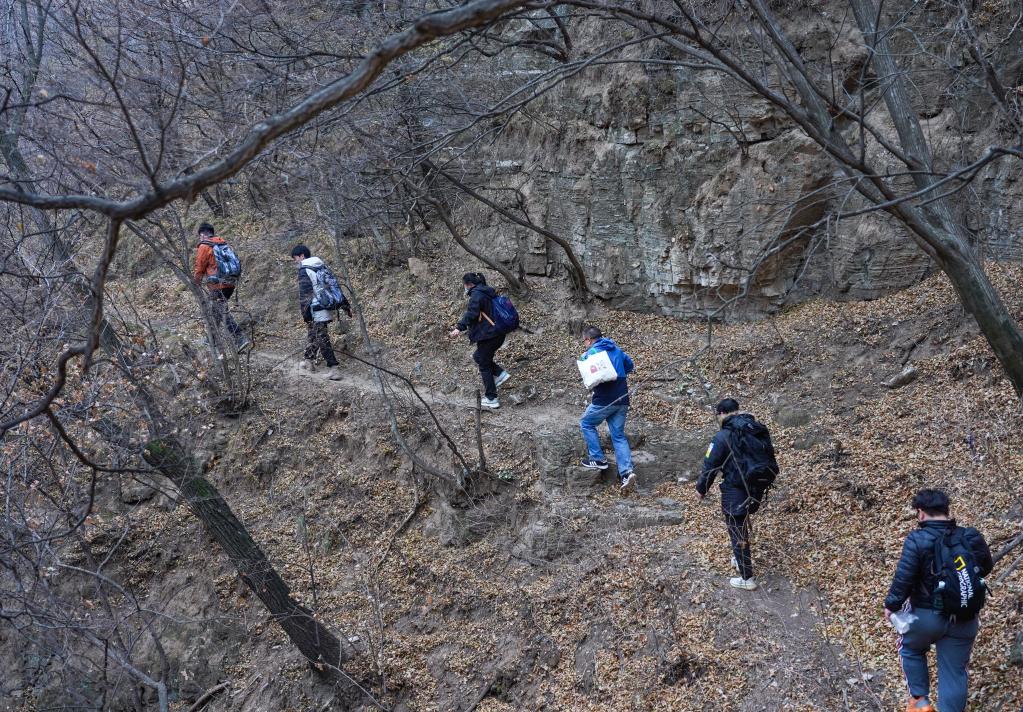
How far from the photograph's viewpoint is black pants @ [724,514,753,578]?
6.61 m

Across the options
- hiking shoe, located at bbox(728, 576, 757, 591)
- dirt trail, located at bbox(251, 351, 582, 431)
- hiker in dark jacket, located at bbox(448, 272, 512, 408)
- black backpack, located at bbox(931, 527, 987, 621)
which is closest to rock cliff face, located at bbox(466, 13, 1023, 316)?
dirt trail, located at bbox(251, 351, 582, 431)

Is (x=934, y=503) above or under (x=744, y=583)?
above

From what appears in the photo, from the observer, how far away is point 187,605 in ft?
33.1

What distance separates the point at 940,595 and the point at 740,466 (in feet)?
6.93

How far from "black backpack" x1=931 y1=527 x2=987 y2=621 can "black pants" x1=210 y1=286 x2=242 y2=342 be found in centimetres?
990

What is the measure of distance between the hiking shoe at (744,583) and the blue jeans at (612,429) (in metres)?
2.01

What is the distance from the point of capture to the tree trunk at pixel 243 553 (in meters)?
7.47

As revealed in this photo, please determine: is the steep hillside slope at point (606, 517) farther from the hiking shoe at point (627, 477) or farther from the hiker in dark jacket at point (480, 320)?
the hiker in dark jacket at point (480, 320)

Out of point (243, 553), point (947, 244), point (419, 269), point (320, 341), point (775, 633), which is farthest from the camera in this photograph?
point (419, 269)

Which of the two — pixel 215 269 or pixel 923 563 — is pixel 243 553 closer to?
pixel 215 269

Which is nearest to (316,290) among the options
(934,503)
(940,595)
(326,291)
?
(326,291)

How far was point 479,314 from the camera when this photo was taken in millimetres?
9820

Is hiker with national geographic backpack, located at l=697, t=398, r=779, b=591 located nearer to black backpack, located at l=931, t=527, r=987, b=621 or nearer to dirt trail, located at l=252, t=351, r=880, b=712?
dirt trail, located at l=252, t=351, r=880, b=712

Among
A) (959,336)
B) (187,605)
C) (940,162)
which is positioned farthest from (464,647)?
(940,162)
